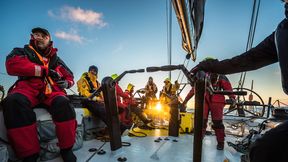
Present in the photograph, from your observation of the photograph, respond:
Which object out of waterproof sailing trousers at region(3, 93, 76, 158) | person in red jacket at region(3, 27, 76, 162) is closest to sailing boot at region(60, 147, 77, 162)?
person in red jacket at region(3, 27, 76, 162)

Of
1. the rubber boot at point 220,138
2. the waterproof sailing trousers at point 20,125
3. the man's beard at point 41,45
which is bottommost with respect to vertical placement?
the rubber boot at point 220,138

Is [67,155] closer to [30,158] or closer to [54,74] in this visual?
[30,158]

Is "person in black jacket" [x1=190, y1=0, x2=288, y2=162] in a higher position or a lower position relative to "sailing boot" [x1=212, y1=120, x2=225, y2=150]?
higher

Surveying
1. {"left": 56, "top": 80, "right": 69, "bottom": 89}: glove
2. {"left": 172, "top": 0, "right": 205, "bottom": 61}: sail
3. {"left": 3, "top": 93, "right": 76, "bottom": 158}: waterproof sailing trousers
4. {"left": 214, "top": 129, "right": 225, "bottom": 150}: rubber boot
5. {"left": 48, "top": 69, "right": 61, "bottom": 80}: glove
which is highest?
{"left": 172, "top": 0, "right": 205, "bottom": 61}: sail

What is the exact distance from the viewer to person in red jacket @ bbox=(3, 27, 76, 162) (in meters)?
1.50

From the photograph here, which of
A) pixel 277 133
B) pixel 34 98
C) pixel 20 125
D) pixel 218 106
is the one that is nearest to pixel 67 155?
pixel 20 125

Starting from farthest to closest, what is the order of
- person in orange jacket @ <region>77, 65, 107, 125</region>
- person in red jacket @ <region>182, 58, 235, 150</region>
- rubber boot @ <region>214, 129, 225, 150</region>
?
person in orange jacket @ <region>77, 65, 107, 125</region> < person in red jacket @ <region>182, 58, 235, 150</region> < rubber boot @ <region>214, 129, 225, 150</region>

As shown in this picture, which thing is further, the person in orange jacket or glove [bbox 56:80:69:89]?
the person in orange jacket

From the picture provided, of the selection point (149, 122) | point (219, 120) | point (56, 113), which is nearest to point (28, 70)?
point (56, 113)

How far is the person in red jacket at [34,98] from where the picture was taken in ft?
4.91

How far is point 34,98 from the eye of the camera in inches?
70.6

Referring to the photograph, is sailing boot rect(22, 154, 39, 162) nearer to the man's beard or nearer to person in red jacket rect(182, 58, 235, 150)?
the man's beard

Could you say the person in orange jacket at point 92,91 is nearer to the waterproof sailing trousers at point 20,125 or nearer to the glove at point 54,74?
the glove at point 54,74

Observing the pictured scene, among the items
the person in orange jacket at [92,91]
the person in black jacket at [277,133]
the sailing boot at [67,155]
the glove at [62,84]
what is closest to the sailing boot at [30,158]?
the sailing boot at [67,155]
